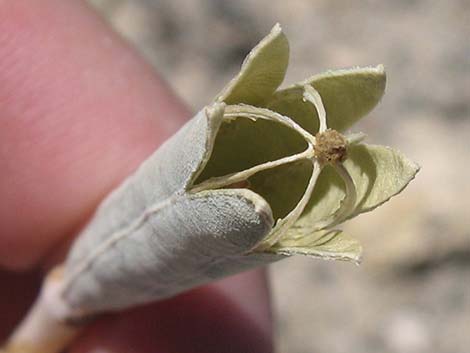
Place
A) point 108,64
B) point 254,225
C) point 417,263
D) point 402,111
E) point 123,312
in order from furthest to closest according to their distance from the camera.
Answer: point 402,111
point 417,263
point 108,64
point 123,312
point 254,225

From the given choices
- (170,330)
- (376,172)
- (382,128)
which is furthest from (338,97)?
(382,128)

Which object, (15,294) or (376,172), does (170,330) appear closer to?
(15,294)

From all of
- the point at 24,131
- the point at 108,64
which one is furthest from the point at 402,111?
the point at 24,131

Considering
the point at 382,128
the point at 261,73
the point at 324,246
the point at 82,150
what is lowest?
the point at 324,246

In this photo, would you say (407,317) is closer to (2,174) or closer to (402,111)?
(402,111)

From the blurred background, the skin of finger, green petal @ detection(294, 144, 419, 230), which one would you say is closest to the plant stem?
the skin of finger

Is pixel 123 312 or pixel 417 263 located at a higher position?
pixel 417 263

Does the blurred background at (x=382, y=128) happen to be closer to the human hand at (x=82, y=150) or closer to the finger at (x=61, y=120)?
the human hand at (x=82, y=150)
